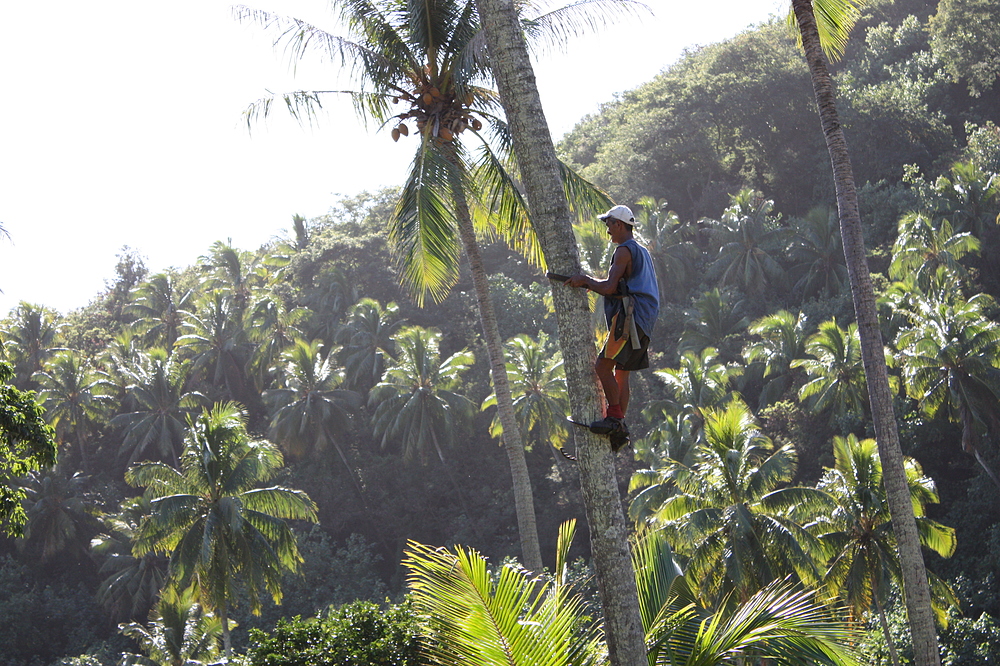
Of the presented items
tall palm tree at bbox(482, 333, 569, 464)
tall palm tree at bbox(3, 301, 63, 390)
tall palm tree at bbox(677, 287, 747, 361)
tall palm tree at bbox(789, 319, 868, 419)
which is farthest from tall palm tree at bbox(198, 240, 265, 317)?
tall palm tree at bbox(789, 319, 868, 419)

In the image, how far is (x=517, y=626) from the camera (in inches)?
210

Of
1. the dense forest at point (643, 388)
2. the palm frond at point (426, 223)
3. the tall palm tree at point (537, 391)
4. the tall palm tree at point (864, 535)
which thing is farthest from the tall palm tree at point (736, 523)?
the tall palm tree at point (537, 391)

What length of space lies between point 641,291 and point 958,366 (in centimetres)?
2323

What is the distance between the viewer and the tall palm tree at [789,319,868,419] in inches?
1133

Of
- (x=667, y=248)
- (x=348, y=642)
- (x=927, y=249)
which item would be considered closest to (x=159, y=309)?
(x=667, y=248)

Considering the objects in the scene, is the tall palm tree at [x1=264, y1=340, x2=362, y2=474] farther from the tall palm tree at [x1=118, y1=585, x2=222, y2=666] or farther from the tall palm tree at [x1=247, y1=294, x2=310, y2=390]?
the tall palm tree at [x1=118, y1=585, x2=222, y2=666]

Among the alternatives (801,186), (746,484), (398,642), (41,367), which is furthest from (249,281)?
(398,642)

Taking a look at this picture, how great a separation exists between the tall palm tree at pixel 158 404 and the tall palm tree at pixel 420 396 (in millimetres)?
8573

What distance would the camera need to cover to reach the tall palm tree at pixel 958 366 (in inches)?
963

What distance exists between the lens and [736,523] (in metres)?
18.0

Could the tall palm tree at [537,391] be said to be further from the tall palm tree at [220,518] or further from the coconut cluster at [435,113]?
the coconut cluster at [435,113]

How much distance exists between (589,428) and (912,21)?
162ft

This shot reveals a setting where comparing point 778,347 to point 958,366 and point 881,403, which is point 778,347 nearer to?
point 958,366

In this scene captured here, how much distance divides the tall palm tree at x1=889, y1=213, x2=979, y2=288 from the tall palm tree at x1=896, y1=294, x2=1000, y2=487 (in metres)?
6.27
